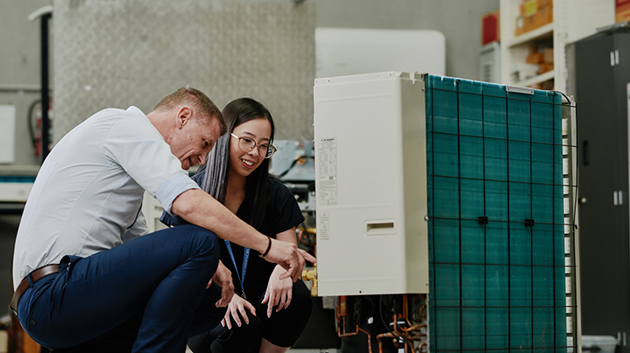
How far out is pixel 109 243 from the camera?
1350 millimetres

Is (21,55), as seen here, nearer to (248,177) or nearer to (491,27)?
(248,177)

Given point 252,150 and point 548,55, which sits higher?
point 548,55

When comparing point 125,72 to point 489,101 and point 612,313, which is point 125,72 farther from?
point 612,313

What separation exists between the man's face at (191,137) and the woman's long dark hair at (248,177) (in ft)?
1.16

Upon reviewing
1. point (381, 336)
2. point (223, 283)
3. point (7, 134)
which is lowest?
point (381, 336)

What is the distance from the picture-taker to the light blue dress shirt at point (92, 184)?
1250mm

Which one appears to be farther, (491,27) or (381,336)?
(491,27)

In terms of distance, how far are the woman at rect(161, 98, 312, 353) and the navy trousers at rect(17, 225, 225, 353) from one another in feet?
1.49

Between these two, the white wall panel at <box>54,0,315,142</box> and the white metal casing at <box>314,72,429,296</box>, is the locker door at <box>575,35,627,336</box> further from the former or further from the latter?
the white metal casing at <box>314,72,429,296</box>

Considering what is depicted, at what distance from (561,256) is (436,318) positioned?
1.65ft

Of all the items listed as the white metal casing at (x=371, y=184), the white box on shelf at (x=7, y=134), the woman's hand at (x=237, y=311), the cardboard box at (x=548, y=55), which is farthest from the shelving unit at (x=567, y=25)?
the white box on shelf at (x=7, y=134)

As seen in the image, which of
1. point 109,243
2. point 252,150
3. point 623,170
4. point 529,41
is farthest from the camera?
A: point 529,41

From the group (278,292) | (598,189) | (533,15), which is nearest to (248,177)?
(278,292)

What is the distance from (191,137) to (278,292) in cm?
57
